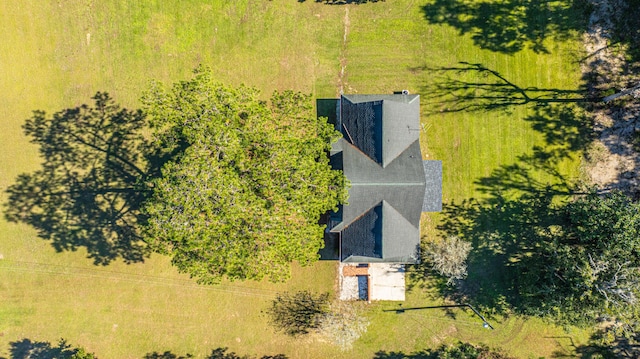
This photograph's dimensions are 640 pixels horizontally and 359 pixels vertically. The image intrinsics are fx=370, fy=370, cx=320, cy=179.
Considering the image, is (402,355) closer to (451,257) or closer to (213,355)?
(451,257)

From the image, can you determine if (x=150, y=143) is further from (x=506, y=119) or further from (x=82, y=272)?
(x=506, y=119)

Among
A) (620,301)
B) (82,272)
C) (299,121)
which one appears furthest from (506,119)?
(82,272)

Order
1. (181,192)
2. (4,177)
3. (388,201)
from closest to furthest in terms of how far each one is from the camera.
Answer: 1. (181,192)
2. (388,201)
3. (4,177)

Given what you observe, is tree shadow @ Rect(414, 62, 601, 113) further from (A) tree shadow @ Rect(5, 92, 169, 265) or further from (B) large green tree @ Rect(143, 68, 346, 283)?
(A) tree shadow @ Rect(5, 92, 169, 265)

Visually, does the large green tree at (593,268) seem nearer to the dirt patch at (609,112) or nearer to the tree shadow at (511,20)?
the dirt patch at (609,112)

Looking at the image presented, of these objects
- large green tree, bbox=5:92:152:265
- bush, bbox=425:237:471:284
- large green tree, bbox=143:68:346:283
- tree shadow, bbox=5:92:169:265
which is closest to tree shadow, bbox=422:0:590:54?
large green tree, bbox=143:68:346:283

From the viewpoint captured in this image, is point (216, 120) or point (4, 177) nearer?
point (216, 120)
